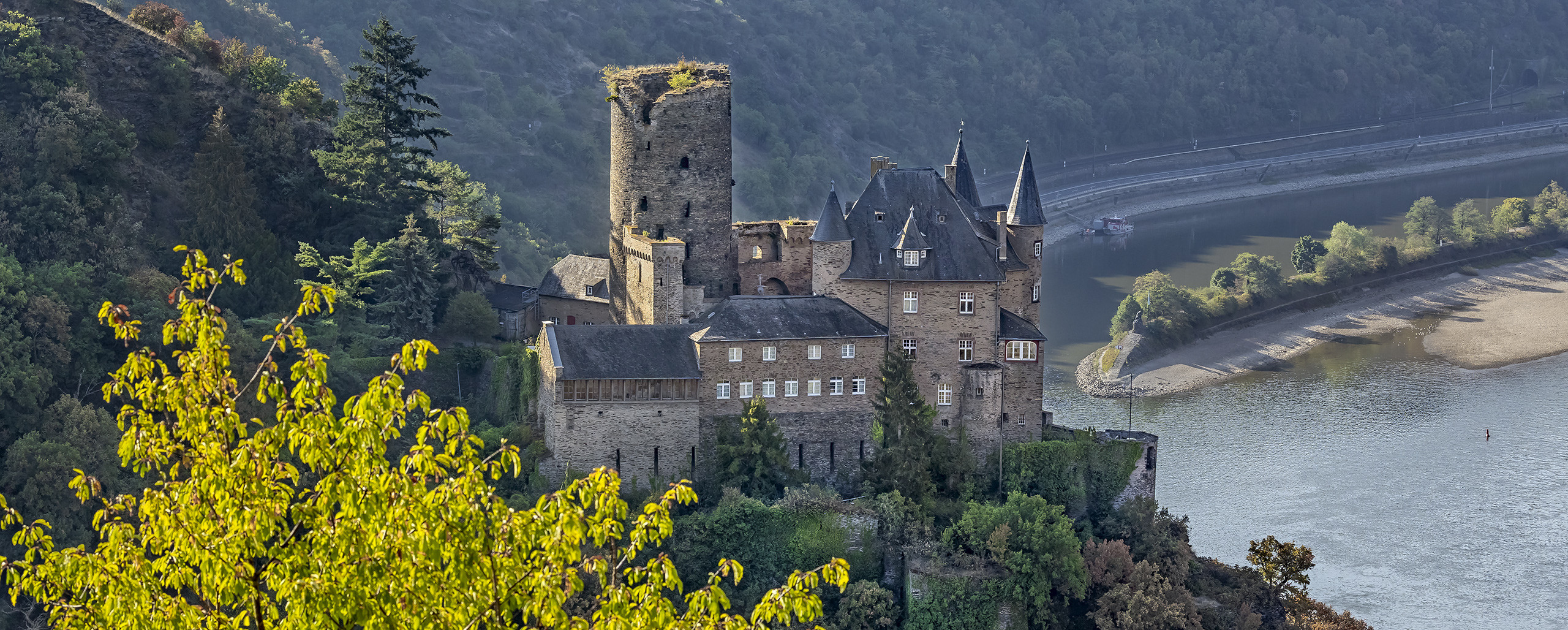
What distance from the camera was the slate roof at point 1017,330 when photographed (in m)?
51.6

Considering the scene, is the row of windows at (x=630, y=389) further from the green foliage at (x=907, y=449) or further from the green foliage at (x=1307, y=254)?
the green foliage at (x=1307, y=254)

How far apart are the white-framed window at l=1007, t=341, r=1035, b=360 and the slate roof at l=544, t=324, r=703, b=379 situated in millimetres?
9662

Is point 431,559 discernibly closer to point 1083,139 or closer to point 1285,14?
point 1083,139

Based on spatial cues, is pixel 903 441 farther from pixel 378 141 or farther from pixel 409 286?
pixel 378 141

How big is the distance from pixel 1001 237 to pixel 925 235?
3.47 meters

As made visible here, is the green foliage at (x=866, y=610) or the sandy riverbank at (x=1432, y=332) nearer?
the green foliage at (x=866, y=610)

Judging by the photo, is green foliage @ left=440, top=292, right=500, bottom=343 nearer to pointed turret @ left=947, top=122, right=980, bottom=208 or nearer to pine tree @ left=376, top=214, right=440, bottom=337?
pine tree @ left=376, top=214, right=440, bottom=337

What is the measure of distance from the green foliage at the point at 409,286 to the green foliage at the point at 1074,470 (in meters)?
18.8

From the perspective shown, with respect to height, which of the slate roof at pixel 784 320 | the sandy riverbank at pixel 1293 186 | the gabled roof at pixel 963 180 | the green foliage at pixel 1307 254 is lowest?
the slate roof at pixel 784 320

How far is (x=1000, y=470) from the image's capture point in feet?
168

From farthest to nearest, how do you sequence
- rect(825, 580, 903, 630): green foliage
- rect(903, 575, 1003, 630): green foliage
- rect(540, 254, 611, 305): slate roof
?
rect(540, 254, 611, 305): slate roof, rect(903, 575, 1003, 630): green foliage, rect(825, 580, 903, 630): green foliage

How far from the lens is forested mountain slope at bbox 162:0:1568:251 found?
120000mm

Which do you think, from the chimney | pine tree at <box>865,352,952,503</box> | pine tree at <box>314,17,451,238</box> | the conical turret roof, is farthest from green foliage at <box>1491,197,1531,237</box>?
pine tree at <box>314,17,451,238</box>

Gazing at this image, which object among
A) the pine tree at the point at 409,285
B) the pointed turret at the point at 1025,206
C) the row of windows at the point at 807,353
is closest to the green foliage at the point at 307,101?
the pine tree at the point at 409,285
